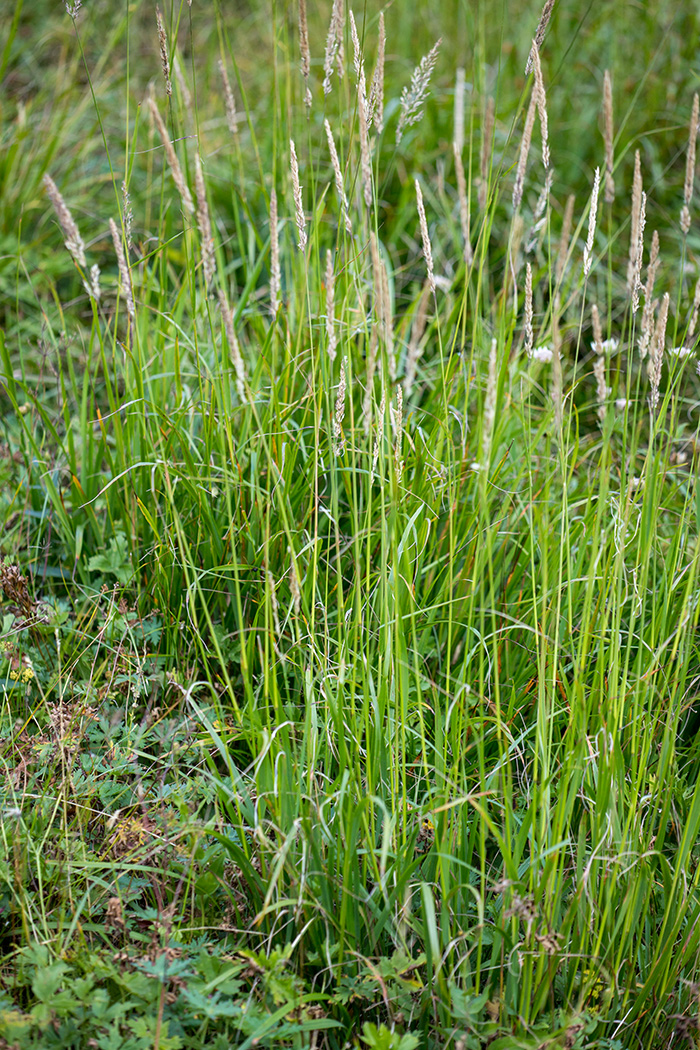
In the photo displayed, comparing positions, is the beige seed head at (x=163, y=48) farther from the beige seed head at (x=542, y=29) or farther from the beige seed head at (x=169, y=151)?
the beige seed head at (x=542, y=29)

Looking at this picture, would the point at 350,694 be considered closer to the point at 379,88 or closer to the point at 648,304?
the point at 648,304

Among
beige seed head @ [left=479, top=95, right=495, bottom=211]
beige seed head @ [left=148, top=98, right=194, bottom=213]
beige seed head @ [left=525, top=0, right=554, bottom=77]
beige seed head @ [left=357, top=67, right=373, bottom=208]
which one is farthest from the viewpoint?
beige seed head @ [left=479, top=95, right=495, bottom=211]

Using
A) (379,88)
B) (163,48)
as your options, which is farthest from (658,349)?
(163,48)

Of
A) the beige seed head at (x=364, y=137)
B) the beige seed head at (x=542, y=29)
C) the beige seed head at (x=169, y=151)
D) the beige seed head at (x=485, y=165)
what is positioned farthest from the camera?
the beige seed head at (x=485, y=165)

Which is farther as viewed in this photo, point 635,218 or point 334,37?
point 334,37

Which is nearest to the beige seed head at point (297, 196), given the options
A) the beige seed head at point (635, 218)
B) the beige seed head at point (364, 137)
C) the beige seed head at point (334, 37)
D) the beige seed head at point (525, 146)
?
the beige seed head at point (364, 137)

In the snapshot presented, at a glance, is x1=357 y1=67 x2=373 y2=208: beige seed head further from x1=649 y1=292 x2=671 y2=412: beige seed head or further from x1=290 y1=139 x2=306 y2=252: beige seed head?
x1=649 y1=292 x2=671 y2=412: beige seed head

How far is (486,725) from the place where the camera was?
1.67m

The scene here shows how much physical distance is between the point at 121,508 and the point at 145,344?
0.66m

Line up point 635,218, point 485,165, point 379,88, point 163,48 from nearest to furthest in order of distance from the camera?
point 635,218
point 163,48
point 379,88
point 485,165

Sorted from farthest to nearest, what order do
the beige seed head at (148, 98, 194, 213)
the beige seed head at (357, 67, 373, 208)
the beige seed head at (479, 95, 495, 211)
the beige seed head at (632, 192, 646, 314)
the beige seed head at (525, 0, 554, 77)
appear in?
the beige seed head at (479, 95, 495, 211) → the beige seed head at (525, 0, 554, 77) → the beige seed head at (632, 192, 646, 314) → the beige seed head at (357, 67, 373, 208) → the beige seed head at (148, 98, 194, 213)

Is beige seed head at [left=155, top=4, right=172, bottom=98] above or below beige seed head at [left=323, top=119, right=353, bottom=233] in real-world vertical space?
above

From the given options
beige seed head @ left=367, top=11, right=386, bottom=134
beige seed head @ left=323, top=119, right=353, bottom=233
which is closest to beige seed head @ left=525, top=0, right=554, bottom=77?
beige seed head @ left=367, top=11, right=386, bottom=134

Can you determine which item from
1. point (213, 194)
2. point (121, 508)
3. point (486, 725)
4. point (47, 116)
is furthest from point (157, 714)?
point (47, 116)
